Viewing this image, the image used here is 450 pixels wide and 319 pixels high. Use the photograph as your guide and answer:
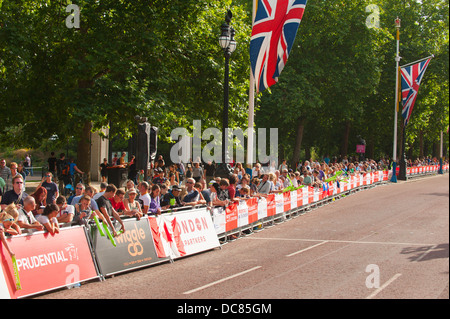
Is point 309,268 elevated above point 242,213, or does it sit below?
below

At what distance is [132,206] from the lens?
12.0 metres

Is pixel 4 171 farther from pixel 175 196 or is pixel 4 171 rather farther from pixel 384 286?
pixel 384 286

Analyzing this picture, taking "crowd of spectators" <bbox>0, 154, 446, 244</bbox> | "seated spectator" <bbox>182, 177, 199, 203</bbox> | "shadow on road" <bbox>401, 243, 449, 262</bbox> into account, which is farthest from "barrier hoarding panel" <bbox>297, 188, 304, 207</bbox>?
"seated spectator" <bbox>182, 177, 199, 203</bbox>

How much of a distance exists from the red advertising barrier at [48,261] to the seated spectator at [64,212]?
372 millimetres

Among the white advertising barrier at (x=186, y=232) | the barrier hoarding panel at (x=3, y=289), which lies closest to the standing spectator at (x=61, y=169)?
the white advertising barrier at (x=186, y=232)

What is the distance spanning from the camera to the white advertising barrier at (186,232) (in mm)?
12570

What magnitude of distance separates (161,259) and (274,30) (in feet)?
31.2


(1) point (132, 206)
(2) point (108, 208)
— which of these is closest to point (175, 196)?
(1) point (132, 206)

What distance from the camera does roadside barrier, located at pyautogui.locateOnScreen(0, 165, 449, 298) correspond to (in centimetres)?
878

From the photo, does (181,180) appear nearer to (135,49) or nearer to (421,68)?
(135,49)

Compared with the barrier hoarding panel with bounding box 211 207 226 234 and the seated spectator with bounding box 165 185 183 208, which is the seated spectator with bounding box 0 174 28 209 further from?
the barrier hoarding panel with bounding box 211 207 226 234

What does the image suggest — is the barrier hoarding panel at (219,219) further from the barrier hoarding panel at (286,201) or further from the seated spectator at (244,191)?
the barrier hoarding panel at (286,201)

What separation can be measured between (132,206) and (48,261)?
3059mm

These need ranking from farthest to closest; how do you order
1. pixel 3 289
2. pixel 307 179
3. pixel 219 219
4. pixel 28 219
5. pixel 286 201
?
pixel 307 179
pixel 286 201
pixel 219 219
pixel 28 219
pixel 3 289
